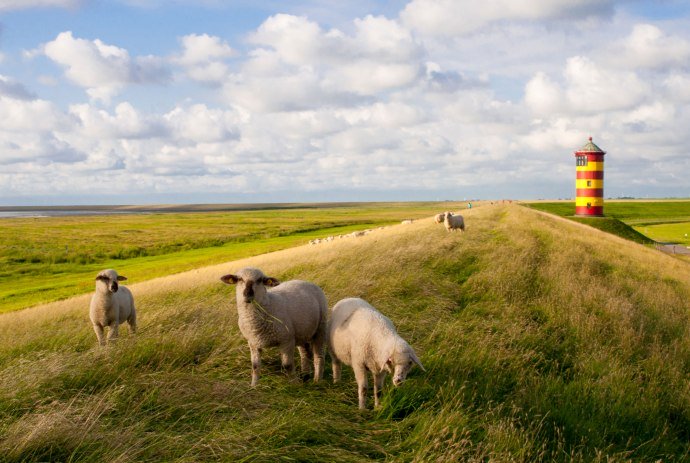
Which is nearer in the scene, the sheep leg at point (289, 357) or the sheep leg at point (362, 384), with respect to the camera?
the sheep leg at point (362, 384)

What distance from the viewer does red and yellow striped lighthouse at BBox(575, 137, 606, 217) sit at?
203ft

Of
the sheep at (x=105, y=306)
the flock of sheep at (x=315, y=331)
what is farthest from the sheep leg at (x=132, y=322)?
the flock of sheep at (x=315, y=331)

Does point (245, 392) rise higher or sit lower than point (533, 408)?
higher

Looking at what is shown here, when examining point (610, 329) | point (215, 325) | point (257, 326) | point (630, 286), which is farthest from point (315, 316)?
point (630, 286)

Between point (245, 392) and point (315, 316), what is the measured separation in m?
1.84

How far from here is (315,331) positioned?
28.0ft

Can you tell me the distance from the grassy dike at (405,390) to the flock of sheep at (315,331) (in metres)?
0.41

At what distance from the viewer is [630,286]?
1864cm

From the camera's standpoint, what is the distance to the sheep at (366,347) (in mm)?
6727

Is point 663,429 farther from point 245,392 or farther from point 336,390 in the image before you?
point 245,392

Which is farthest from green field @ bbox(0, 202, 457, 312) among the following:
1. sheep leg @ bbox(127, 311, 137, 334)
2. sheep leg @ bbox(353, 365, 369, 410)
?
sheep leg @ bbox(353, 365, 369, 410)

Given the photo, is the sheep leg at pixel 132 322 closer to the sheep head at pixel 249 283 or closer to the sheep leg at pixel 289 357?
the sheep head at pixel 249 283

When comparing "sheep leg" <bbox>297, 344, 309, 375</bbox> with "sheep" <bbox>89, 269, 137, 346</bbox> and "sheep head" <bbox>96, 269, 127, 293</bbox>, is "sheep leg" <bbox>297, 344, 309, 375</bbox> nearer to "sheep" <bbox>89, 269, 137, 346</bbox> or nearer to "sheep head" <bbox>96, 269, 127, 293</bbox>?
"sheep head" <bbox>96, 269, 127, 293</bbox>

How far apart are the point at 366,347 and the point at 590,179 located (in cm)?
6284
